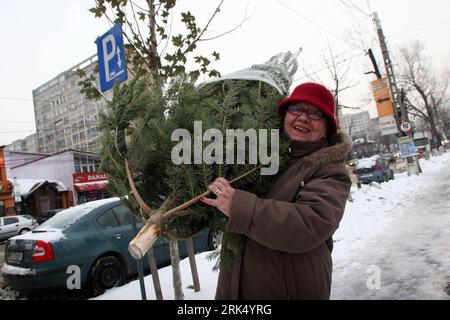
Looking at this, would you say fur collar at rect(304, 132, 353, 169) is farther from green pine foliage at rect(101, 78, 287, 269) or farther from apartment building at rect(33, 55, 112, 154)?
apartment building at rect(33, 55, 112, 154)

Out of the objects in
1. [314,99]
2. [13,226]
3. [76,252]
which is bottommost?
[13,226]

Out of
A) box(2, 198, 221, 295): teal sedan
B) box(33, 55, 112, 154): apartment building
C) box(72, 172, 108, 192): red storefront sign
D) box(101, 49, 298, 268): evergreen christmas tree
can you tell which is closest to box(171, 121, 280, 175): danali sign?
box(101, 49, 298, 268): evergreen christmas tree

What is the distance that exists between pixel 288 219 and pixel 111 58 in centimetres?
258

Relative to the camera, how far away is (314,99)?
1451 millimetres

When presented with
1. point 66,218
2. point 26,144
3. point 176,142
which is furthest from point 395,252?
point 26,144

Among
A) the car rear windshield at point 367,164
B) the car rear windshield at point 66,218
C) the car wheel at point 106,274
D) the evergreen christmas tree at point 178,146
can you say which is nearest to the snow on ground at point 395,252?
the evergreen christmas tree at point 178,146

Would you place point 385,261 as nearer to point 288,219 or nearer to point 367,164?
point 288,219

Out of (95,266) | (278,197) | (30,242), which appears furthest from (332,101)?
(30,242)

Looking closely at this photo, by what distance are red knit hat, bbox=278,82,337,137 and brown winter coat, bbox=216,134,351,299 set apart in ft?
0.46

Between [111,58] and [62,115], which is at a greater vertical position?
[62,115]

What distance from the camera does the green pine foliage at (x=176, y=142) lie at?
1.32 m

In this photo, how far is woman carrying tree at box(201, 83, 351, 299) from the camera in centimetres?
117

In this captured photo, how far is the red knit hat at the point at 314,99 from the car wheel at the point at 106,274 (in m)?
4.20
